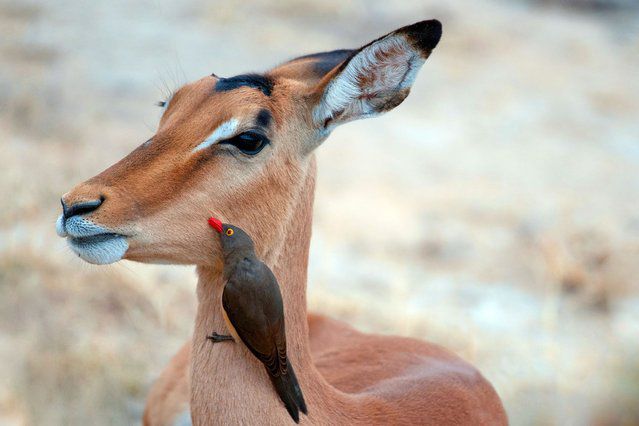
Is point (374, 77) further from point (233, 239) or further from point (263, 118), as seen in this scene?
point (233, 239)

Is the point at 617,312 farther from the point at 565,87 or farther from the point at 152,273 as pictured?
the point at 565,87

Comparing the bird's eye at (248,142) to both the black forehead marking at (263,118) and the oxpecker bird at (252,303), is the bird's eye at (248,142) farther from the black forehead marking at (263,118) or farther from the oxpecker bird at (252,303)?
the oxpecker bird at (252,303)

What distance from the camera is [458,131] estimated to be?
1182 cm

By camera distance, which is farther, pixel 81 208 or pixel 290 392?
pixel 290 392

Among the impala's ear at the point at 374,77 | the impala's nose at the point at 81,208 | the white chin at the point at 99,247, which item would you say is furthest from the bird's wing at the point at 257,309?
the impala's ear at the point at 374,77

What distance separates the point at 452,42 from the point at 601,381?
8.95m

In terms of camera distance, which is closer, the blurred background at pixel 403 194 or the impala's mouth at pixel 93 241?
the impala's mouth at pixel 93 241

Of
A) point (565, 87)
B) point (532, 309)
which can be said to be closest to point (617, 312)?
point (532, 309)

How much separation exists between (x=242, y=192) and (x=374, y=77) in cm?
62

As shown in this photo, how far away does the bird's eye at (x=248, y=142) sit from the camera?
10.1 feet

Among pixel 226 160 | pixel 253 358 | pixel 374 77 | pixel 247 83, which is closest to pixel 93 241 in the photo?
pixel 226 160

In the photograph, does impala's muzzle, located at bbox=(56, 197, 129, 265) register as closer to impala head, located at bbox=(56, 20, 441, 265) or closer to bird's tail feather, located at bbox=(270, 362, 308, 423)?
impala head, located at bbox=(56, 20, 441, 265)

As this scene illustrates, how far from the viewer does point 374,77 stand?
3146mm

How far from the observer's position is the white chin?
2867 millimetres
